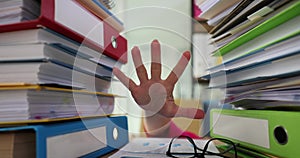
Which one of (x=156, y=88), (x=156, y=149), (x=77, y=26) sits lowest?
(x=156, y=149)

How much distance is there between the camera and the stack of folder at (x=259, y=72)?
32 cm

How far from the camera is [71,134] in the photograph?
38 cm

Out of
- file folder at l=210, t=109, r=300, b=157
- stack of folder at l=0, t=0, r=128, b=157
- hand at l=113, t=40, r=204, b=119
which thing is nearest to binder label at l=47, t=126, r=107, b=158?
stack of folder at l=0, t=0, r=128, b=157

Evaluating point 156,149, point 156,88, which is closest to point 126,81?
point 156,88

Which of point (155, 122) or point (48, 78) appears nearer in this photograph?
point (48, 78)

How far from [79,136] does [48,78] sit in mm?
109

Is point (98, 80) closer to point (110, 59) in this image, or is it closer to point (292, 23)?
point (110, 59)

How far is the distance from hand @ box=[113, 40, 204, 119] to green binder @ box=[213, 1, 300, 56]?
103 millimetres

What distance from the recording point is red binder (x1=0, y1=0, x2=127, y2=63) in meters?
0.33

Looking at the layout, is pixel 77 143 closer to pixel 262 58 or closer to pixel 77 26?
pixel 77 26

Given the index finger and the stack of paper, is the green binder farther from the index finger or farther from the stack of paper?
the stack of paper

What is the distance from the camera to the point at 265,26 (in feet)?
1.19

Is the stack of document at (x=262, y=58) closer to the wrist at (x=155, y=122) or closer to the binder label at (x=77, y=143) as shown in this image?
the wrist at (x=155, y=122)

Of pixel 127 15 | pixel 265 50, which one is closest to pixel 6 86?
pixel 127 15
